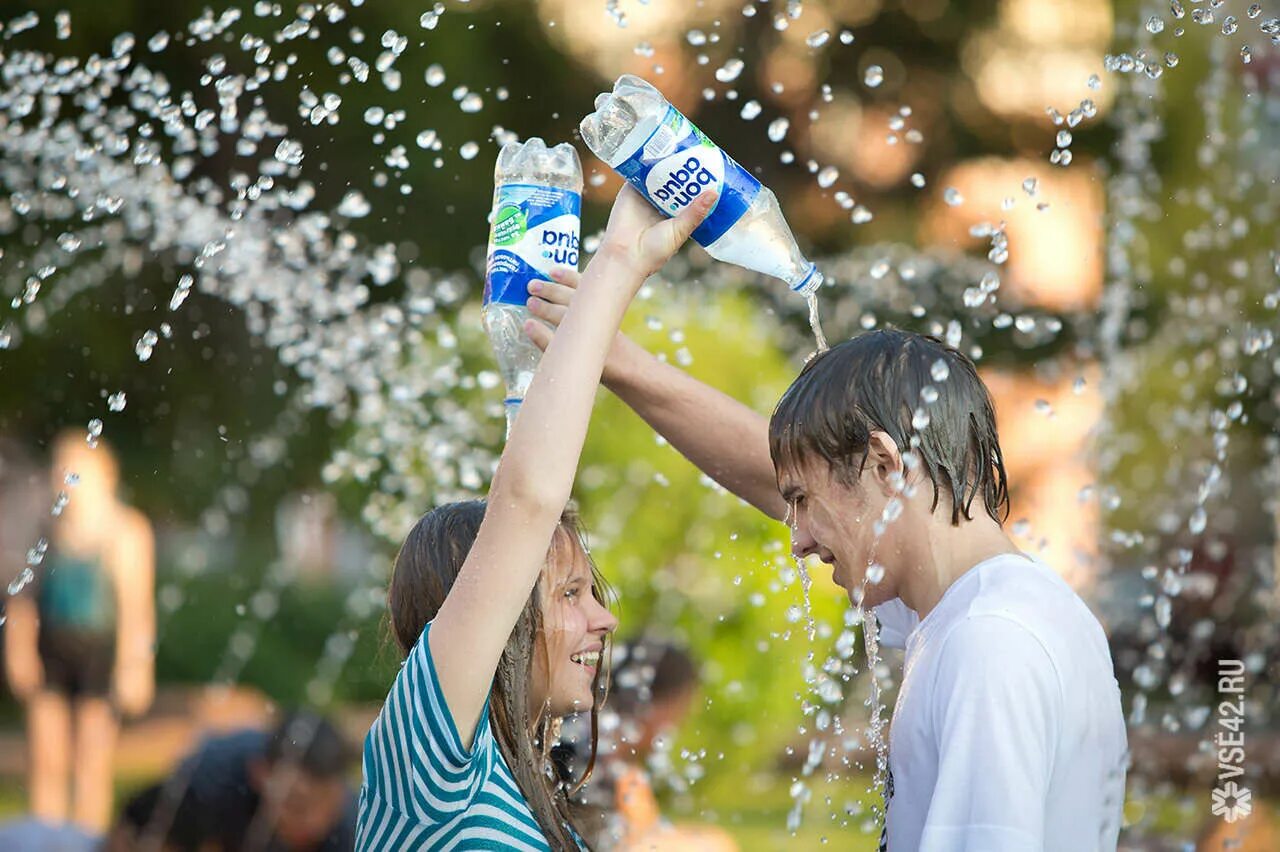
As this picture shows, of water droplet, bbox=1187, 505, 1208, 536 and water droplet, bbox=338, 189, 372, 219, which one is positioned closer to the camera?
water droplet, bbox=1187, 505, 1208, 536

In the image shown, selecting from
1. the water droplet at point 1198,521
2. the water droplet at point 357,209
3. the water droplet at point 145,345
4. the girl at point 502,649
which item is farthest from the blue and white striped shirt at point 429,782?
the water droplet at point 357,209

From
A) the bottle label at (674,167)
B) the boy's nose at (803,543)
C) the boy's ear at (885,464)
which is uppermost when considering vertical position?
the bottle label at (674,167)

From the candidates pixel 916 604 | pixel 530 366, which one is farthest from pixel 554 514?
pixel 530 366

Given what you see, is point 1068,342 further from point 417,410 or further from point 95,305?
point 95,305

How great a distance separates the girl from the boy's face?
0.40 meters

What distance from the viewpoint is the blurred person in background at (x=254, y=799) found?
192 inches

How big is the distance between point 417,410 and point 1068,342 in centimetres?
755

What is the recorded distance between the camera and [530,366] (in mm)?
2955

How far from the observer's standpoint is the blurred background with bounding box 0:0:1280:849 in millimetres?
7988

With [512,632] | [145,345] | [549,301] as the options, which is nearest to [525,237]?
[549,301]

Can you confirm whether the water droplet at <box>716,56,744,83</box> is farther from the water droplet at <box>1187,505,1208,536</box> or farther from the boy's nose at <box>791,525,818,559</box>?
the water droplet at <box>1187,505,1208,536</box>

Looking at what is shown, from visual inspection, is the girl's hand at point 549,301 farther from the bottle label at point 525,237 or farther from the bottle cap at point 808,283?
the bottle cap at point 808,283

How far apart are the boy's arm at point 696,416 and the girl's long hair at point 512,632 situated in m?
0.48

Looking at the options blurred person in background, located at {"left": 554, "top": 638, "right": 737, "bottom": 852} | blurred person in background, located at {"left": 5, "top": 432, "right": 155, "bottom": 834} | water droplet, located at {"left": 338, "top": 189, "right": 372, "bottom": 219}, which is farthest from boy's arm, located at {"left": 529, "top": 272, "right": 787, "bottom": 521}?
water droplet, located at {"left": 338, "top": 189, "right": 372, "bottom": 219}
